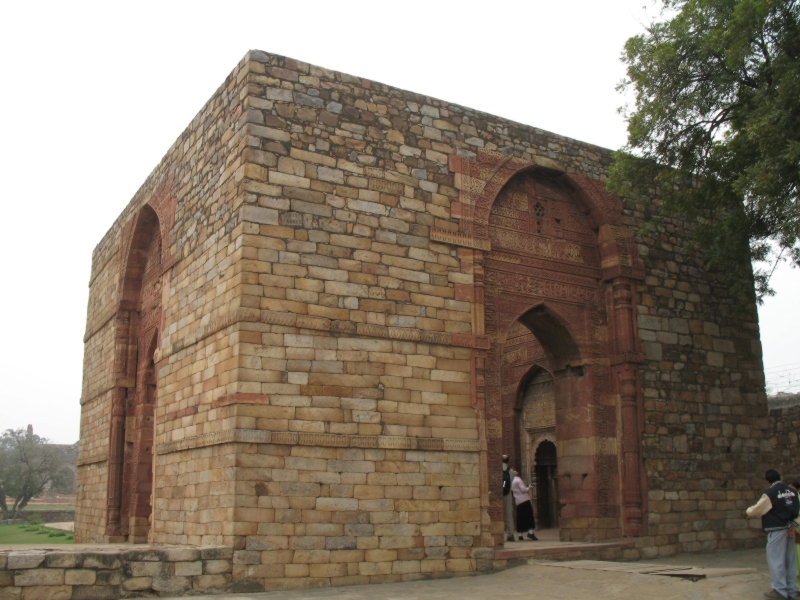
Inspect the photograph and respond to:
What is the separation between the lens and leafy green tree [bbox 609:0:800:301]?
884cm

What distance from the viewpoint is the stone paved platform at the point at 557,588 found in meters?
7.03

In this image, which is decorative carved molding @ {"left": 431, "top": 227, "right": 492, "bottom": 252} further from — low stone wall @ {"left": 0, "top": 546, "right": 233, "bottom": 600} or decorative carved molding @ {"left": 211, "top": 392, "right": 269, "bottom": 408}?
low stone wall @ {"left": 0, "top": 546, "right": 233, "bottom": 600}

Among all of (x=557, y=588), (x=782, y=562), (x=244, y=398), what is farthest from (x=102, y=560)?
(x=782, y=562)

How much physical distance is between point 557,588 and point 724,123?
20.9 feet

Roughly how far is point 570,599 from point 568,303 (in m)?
4.64

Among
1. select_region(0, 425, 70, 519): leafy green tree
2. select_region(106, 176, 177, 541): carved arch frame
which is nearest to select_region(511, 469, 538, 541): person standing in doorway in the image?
select_region(106, 176, 177, 541): carved arch frame

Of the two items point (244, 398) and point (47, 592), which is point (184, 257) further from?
point (47, 592)

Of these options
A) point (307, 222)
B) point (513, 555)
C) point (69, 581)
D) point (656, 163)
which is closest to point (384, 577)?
point (513, 555)

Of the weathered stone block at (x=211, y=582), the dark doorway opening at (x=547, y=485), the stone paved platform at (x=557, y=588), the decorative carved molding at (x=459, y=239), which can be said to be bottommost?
Answer: the stone paved platform at (x=557, y=588)

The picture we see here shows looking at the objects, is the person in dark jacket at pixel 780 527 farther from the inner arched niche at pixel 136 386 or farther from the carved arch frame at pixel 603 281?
the inner arched niche at pixel 136 386

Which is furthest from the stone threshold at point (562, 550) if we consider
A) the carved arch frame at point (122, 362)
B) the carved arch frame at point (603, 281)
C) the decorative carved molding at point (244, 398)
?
the carved arch frame at point (122, 362)

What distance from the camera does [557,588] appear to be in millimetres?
7598

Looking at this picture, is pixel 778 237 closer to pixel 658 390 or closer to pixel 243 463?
pixel 658 390

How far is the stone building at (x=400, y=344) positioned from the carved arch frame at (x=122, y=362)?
75 mm
